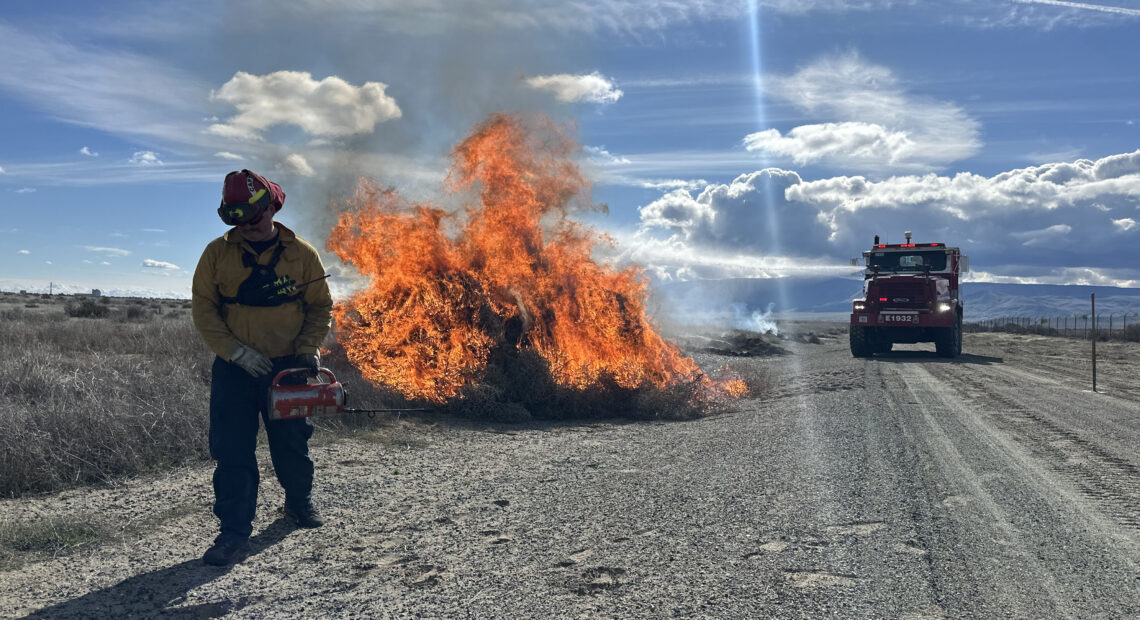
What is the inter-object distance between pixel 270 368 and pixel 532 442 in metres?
4.26

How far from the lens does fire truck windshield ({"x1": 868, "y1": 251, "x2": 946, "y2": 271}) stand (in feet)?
75.9

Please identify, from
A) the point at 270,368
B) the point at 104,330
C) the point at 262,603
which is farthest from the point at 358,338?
the point at 104,330

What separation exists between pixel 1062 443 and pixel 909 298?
590 inches

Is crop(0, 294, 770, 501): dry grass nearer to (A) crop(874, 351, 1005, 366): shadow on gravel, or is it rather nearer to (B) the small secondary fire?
(B) the small secondary fire

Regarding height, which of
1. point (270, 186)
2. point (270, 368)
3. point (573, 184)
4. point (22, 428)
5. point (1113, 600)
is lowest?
point (1113, 600)

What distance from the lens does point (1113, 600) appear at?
387cm

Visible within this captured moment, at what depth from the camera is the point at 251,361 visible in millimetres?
4469

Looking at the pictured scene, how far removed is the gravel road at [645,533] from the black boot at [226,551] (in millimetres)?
82

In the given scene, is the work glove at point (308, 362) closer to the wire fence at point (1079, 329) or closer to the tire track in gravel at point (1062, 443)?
the tire track in gravel at point (1062, 443)

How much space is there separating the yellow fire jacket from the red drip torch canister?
0.65ft

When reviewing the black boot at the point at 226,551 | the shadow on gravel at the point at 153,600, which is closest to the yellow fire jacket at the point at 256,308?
the black boot at the point at 226,551

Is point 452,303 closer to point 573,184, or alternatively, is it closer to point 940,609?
point 573,184

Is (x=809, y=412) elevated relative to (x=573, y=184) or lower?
lower

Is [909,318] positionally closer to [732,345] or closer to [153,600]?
[732,345]
